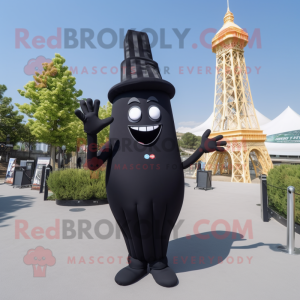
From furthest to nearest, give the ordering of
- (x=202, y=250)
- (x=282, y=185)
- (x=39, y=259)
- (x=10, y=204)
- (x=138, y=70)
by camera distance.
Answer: (x=10, y=204) < (x=282, y=185) < (x=202, y=250) < (x=39, y=259) < (x=138, y=70)

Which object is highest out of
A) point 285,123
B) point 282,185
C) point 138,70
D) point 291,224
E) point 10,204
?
point 285,123

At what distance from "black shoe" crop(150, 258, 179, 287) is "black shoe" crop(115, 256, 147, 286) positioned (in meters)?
0.15

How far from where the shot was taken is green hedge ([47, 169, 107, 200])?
7.50m

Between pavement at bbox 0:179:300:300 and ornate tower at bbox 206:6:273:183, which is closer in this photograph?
pavement at bbox 0:179:300:300

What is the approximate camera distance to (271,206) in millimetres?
6414

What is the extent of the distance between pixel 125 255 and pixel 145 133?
7.08 ft

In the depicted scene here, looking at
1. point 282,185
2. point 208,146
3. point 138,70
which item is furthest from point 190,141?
point 138,70

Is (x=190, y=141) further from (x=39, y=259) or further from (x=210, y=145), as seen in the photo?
(x=39, y=259)

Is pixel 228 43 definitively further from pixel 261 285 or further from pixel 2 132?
pixel 2 132

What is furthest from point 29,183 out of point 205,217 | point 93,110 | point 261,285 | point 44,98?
point 261,285

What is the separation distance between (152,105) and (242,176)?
18069 mm

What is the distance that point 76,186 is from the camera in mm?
7520

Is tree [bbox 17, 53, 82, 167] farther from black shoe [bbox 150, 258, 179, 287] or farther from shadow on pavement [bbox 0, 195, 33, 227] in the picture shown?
black shoe [bbox 150, 258, 179, 287]

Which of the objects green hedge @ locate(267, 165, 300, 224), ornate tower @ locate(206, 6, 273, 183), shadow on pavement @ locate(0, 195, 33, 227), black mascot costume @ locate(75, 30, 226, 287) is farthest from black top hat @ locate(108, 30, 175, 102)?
ornate tower @ locate(206, 6, 273, 183)
